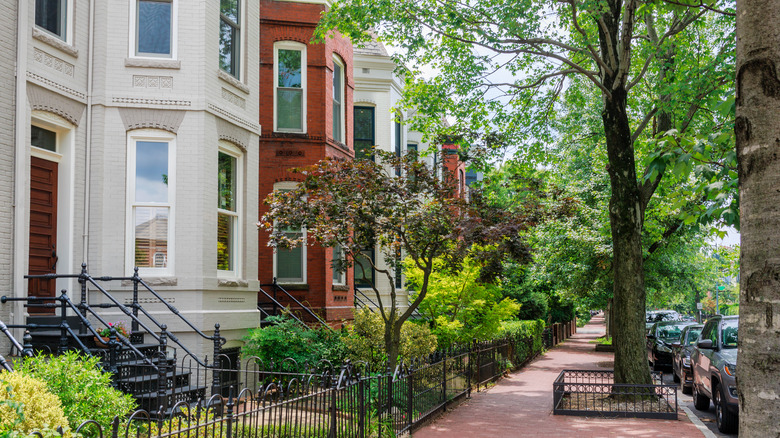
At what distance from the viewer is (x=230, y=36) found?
1509cm

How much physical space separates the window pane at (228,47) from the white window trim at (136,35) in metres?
1.19

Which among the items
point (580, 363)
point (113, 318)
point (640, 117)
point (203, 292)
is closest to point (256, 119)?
point (203, 292)

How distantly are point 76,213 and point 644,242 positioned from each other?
695 inches

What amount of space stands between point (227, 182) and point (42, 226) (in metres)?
3.74

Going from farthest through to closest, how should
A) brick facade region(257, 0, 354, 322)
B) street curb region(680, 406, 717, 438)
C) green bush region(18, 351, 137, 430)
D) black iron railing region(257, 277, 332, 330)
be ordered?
brick facade region(257, 0, 354, 322)
black iron railing region(257, 277, 332, 330)
street curb region(680, 406, 717, 438)
green bush region(18, 351, 137, 430)

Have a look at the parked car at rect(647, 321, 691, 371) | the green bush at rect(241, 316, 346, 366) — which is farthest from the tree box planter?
the parked car at rect(647, 321, 691, 371)

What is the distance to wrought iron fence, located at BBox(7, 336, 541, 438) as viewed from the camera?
24.3ft

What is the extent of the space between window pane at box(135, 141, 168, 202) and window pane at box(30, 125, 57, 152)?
1.42m

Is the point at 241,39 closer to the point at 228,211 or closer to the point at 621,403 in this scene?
the point at 228,211

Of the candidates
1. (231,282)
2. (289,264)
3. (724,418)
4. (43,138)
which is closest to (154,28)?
(43,138)

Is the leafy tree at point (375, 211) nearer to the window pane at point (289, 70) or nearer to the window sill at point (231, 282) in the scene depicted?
the window sill at point (231, 282)

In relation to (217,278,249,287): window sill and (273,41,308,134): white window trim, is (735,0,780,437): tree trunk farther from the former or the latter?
(273,41,308,134): white window trim

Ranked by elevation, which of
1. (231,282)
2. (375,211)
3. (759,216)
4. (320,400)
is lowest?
(320,400)

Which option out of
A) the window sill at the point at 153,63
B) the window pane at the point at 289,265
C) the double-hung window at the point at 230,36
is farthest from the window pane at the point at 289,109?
the window sill at the point at 153,63
